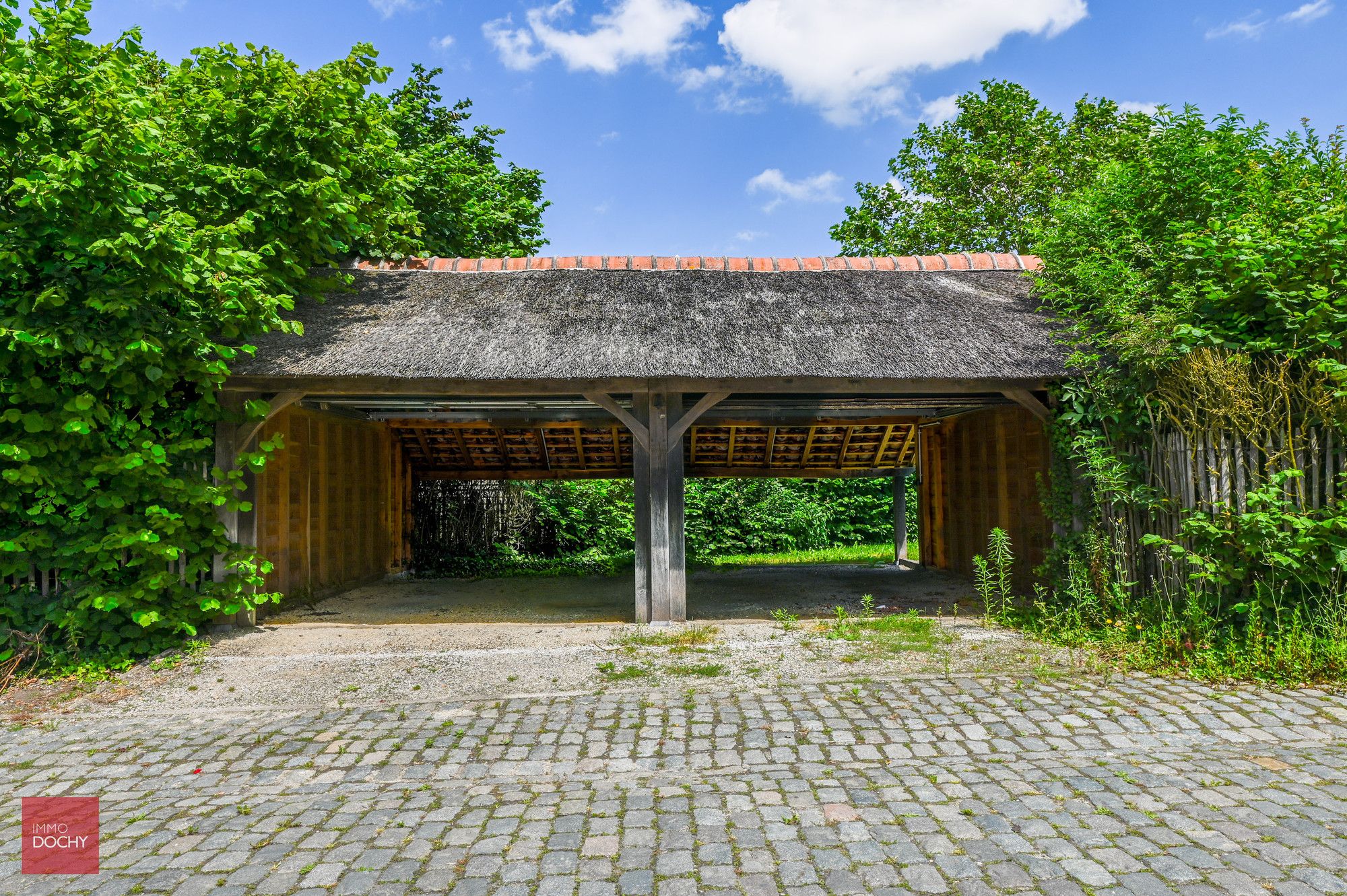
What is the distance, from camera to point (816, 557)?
14227 millimetres

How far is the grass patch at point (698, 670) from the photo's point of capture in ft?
16.2

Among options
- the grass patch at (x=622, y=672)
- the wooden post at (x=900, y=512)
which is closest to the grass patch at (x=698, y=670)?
the grass patch at (x=622, y=672)

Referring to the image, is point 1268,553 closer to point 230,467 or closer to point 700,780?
point 700,780

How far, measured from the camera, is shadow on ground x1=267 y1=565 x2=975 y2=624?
727 cm

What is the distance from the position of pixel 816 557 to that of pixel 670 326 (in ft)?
28.0

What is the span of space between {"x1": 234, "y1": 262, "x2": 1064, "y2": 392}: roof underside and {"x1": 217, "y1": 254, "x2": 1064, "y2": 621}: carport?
25 millimetres

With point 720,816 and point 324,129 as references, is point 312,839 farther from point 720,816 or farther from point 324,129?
point 324,129

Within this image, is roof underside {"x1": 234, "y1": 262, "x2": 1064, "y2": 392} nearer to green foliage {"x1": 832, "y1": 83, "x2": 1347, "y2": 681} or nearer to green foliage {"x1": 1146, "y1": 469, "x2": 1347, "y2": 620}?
green foliage {"x1": 832, "y1": 83, "x2": 1347, "y2": 681}

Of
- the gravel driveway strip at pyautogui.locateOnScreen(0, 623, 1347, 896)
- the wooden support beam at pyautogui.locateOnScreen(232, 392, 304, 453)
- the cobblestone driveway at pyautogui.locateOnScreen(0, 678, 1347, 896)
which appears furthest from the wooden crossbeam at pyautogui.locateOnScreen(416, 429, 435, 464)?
the cobblestone driveway at pyautogui.locateOnScreen(0, 678, 1347, 896)

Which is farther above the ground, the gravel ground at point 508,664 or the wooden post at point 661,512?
the wooden post at point 661,512

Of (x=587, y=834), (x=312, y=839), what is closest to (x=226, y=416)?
(x=312, y=839)

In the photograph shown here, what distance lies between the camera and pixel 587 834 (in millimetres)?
2805

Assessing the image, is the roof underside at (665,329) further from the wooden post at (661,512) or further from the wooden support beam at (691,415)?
the wooden post at (661,512)

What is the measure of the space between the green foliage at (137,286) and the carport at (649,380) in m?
0.62
